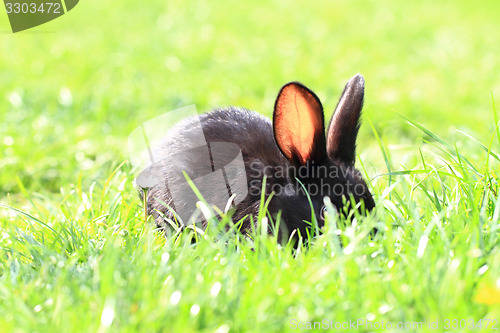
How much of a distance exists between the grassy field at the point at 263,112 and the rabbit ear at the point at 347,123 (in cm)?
22

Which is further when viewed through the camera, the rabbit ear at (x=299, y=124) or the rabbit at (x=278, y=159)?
the rabbit at (x=278, y=159)

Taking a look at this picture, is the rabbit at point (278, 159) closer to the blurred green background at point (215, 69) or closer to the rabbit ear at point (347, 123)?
the rabbit ear at point (347, 123)

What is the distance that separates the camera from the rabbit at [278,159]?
2.95m

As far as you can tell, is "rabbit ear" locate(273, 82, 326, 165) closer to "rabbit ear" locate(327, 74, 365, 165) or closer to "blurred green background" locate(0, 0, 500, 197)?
"rabbit ear" locate(327, 74, 365, 165)

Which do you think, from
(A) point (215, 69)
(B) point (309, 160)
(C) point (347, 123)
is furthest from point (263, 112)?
(B) point (309, 160)

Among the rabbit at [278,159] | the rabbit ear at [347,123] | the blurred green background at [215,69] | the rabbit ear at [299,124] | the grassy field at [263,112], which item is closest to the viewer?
the grassy field at [263,112]

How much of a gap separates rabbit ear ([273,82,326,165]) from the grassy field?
0.31 metres

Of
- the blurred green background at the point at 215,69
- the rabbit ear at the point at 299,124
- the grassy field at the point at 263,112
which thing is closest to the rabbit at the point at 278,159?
the rabbit ear at the point at 299,124

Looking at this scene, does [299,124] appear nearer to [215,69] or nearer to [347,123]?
[347,123]

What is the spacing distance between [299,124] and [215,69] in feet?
12.3

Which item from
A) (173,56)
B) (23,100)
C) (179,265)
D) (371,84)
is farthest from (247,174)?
(173,56)

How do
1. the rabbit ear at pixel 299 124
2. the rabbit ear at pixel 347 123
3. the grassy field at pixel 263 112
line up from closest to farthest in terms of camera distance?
the grassy field at pixel 263 112 → the rabbit ear at pixel 299 124 → the rabbit ear at pixel 347 123

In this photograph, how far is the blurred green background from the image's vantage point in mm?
4617

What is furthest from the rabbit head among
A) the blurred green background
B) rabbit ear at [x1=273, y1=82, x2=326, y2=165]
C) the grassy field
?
the blurred green background
